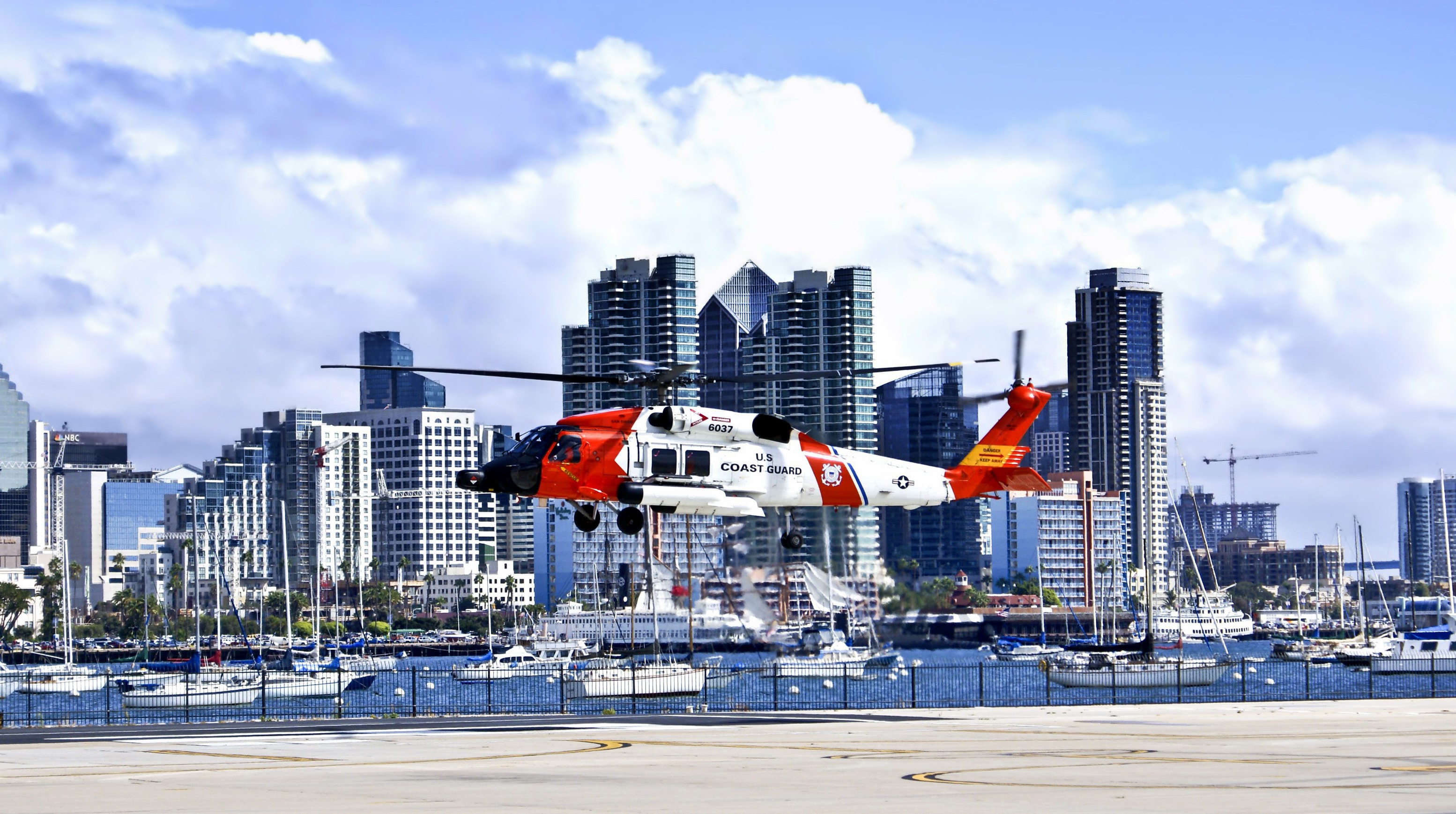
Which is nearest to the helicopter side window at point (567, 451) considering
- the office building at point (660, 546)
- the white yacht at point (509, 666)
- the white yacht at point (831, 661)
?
the office building at point (660, 546)

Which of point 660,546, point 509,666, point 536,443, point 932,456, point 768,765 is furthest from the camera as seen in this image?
point 932,456

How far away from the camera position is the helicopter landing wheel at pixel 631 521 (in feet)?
123

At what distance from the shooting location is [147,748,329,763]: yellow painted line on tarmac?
33.2m

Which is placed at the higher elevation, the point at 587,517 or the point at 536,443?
the point at 536,443

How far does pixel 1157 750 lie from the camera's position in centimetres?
3334

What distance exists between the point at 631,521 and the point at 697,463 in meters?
2.02

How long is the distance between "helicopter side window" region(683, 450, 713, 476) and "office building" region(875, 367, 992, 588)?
14.9m

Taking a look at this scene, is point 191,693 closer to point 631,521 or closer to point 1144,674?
point 1144,674

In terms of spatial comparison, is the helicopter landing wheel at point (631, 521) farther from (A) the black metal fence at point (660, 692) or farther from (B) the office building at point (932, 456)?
(B) the office building at point (932, 456)

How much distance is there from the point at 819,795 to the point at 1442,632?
301 feet

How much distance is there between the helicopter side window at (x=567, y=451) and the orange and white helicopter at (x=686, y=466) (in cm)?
1

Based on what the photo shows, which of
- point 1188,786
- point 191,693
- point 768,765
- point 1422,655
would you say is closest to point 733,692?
point 191,693

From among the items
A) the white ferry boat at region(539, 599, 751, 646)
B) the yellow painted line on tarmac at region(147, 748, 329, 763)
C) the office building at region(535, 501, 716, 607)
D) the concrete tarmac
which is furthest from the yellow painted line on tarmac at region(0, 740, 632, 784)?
the white ferry boat at region(539, 599, 751, 646)

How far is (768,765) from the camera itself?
102 feet
